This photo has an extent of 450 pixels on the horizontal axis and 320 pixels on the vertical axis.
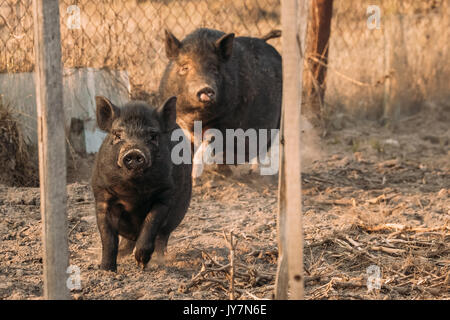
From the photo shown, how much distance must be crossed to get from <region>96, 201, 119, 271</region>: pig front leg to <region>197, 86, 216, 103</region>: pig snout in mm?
2146

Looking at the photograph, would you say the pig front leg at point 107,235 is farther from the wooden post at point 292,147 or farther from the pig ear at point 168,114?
the wooden post at point 292,147

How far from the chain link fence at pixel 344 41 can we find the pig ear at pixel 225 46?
57.2 inches

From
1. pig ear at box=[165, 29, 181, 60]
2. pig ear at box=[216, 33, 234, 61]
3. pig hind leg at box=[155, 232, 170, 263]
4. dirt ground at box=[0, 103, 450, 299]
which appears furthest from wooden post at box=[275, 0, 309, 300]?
pig ear at box=[165, 29, 181, 60]

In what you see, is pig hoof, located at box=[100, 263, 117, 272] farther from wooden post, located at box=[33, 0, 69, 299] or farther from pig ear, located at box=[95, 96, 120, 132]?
wooden post, located at box=[33, 0, 69, 299]

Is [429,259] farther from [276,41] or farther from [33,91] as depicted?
[276,41]

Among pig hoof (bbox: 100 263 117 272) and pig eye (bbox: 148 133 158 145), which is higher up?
pig eye (bbox: 148 133 158 145)

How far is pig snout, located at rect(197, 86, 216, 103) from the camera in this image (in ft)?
20.1

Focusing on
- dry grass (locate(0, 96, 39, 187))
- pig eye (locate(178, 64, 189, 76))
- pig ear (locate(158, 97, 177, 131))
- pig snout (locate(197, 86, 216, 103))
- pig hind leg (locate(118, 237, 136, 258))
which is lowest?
pig hind leg (locate(118, 237, 136, 258))

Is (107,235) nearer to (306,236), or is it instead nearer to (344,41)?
(306,236)

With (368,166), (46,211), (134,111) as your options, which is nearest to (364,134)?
(368,166)

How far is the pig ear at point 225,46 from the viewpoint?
626 cm

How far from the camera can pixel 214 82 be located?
20.5 feet

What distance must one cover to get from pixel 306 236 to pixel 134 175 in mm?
1539

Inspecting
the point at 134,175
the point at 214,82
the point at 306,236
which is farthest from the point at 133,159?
the point at 214,82
